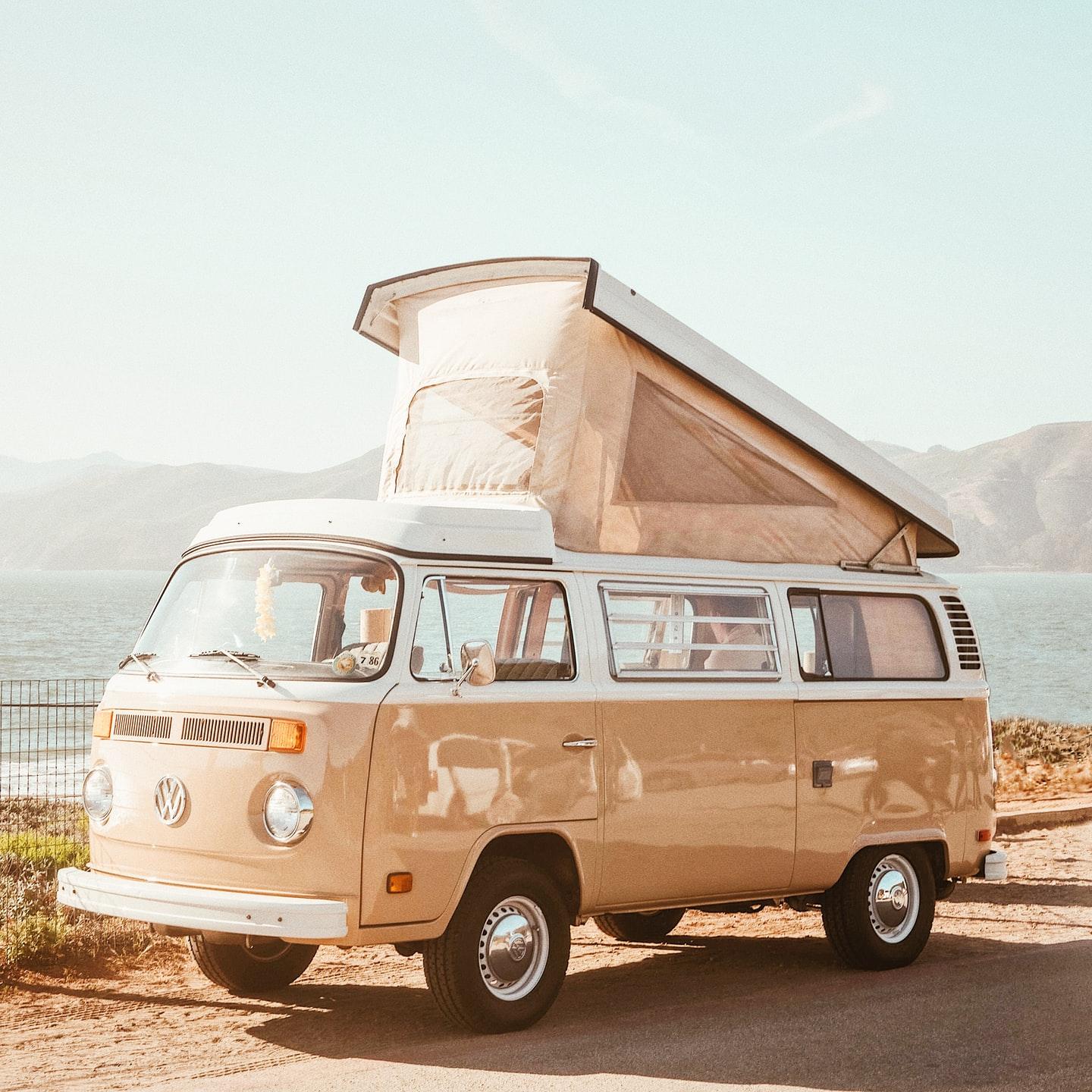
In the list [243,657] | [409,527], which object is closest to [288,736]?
[243,657]

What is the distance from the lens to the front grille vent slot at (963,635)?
10.7 m

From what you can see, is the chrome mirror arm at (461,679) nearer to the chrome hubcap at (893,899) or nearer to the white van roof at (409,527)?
the white van roof at (409,527)

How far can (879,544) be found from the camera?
10.5m

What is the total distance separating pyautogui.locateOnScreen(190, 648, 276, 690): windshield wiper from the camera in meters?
7.50

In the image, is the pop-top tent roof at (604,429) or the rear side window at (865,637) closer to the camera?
the pop-top tent roof at (604,429)

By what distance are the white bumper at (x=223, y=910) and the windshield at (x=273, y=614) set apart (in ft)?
3.52

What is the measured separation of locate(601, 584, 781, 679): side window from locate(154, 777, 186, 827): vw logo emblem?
2.36 m

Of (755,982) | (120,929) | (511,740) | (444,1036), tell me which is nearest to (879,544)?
(755,982)

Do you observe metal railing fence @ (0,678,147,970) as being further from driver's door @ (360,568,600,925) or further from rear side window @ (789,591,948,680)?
rear side window @ (789,591,948,680)

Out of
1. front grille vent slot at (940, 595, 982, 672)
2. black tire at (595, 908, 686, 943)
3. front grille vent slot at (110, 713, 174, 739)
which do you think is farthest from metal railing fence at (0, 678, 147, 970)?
front grille vent slot at (940, 595, 982, 672)

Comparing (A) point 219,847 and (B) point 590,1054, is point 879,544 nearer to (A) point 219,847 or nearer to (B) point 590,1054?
(B) point 590,1054

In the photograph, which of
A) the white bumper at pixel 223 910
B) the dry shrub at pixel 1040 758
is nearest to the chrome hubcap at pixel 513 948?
the white bumper at pixel 223 910

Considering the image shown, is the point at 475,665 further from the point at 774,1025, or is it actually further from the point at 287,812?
the point at 774,1025

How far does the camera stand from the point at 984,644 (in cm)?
9900
